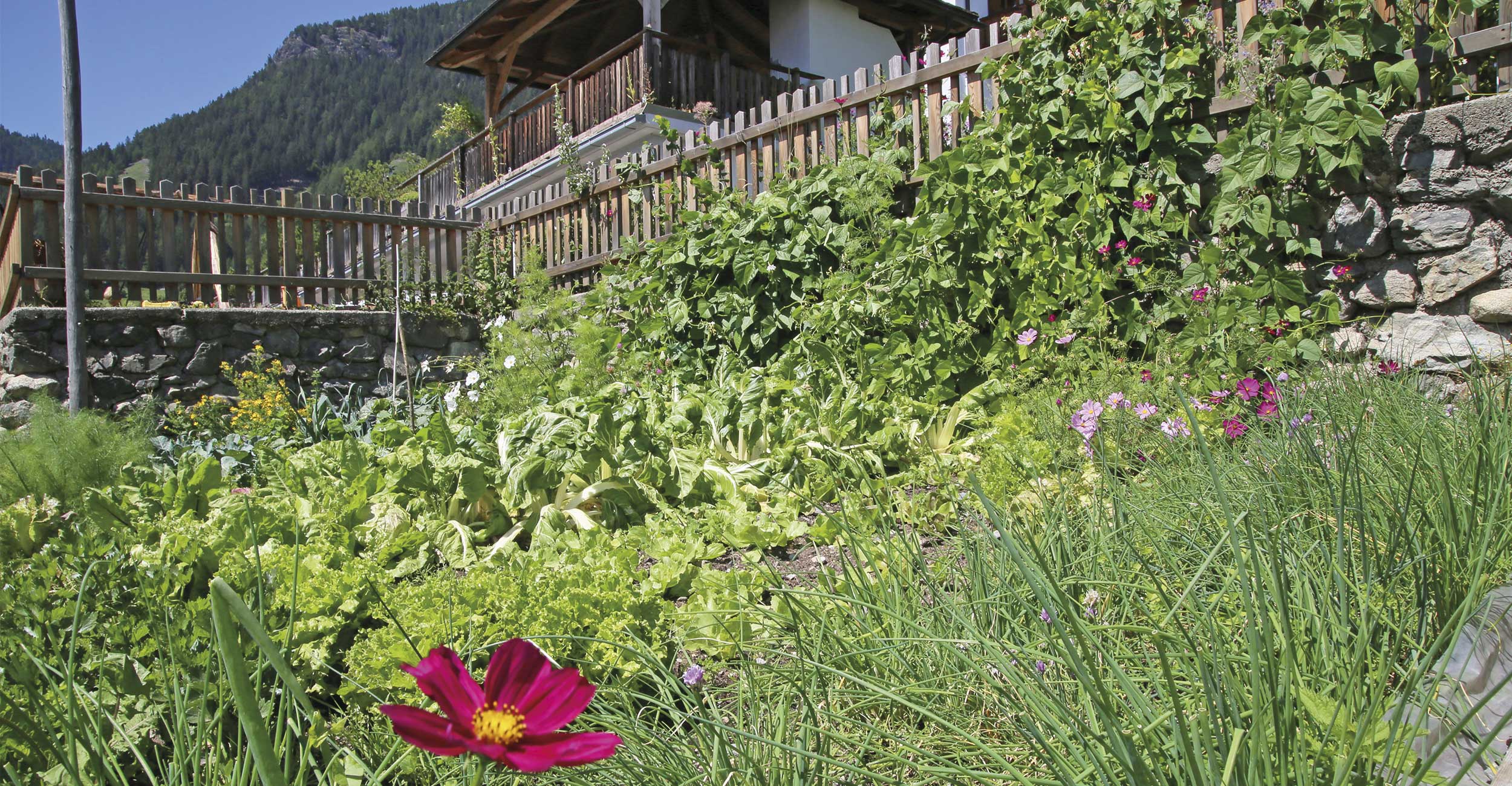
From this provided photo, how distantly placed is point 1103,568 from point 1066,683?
0.43 meters

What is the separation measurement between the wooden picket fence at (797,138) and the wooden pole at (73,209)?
3320mm

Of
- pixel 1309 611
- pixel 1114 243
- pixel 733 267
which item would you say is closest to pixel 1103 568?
pixel 1309 611

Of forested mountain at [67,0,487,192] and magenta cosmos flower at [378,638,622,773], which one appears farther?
forested mountain at [67,0,487,192]

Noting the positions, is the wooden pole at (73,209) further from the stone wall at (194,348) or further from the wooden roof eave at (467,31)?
the wooden roof eave at (467,31)

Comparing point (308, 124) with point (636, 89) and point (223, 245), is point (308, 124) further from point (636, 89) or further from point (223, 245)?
point (223, 245)

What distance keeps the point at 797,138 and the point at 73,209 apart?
4515 millimetres

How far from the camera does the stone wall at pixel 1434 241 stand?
3275 mm

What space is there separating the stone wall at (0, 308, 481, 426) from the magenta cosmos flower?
6.27 meters

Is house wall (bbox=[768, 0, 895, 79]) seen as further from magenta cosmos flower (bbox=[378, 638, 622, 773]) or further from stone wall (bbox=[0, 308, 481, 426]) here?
magenta cosmos flower (bbox=[378, 638, 622, 773])

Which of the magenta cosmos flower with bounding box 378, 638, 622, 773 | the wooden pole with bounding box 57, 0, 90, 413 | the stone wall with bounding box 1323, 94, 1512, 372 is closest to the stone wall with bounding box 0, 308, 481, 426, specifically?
the wooden pole with bounding box 57, 0, 90, 413

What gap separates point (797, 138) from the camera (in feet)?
19.5

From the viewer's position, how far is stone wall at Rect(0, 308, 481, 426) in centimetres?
627

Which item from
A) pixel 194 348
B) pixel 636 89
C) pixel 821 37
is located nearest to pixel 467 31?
pixel 636 89

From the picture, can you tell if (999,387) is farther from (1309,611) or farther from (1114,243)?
(1309,611)
